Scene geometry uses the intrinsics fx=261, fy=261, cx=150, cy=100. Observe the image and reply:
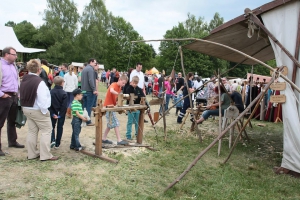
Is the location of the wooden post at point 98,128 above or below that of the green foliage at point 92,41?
below

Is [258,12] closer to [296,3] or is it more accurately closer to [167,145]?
[296,3]

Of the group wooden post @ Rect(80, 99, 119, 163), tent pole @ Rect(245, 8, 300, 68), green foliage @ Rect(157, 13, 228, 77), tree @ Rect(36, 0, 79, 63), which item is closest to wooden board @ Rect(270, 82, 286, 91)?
tent pole @ Rect(245, 8, 300, 68)

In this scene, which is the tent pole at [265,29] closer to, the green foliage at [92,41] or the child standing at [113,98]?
the child standing at [113,98]

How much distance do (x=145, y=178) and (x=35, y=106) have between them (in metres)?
2.08

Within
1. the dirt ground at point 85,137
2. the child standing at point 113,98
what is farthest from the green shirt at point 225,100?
the child standing at point 113,98

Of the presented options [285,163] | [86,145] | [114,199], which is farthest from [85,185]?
[285,163]

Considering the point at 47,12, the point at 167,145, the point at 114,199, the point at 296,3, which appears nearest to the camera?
the point at 114,199

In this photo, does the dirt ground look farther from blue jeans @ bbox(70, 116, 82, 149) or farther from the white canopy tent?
the white canopy tent

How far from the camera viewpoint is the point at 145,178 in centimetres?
395

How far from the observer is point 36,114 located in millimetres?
4164

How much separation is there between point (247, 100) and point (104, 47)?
35.6m

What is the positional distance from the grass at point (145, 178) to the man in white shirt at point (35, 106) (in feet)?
0.79

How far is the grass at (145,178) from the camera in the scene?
338 cm

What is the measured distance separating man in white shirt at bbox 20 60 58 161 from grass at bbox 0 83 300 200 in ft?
0.79
